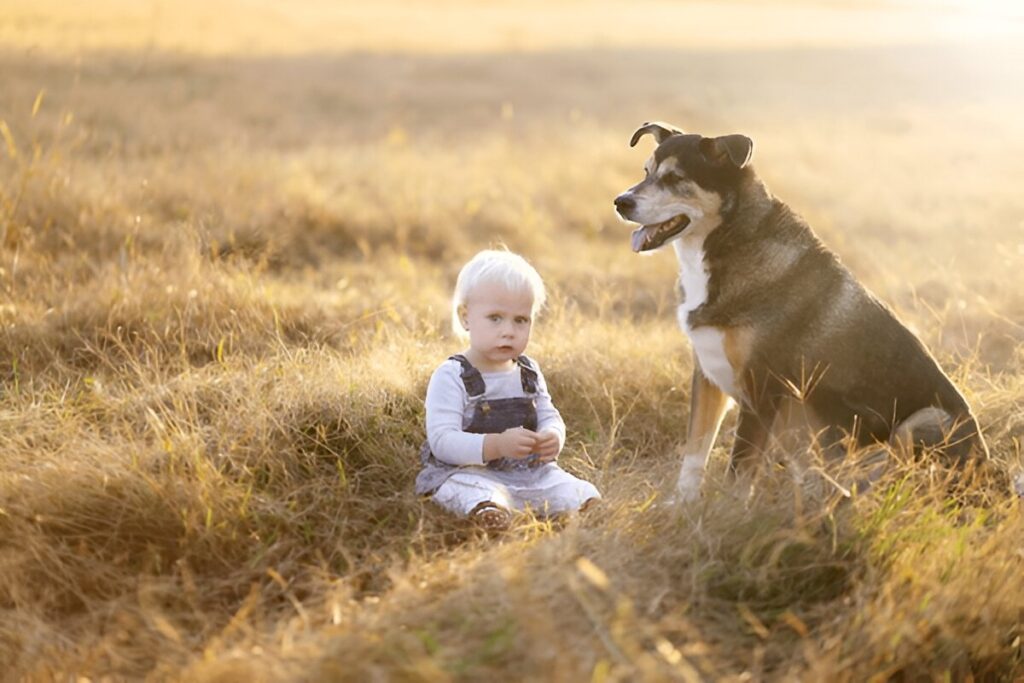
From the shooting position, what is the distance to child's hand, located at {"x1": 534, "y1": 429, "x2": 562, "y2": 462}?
423 cm

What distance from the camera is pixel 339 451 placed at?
4.59 m

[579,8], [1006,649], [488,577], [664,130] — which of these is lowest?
[1006,649]

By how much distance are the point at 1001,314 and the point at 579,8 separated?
1307 inches

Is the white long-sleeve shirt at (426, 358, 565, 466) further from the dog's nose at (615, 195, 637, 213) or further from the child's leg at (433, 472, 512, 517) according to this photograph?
the dog's nose at (615, 195, 637, 213)

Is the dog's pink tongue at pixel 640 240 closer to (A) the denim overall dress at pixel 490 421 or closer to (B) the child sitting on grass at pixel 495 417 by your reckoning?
(B) the child sitting on grass at pixel 495 417

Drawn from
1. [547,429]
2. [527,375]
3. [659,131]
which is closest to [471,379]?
[527,375]

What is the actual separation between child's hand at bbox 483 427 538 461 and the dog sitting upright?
0.77 m

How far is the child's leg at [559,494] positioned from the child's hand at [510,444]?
0.68 feet

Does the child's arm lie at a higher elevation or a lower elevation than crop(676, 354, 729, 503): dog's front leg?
higher

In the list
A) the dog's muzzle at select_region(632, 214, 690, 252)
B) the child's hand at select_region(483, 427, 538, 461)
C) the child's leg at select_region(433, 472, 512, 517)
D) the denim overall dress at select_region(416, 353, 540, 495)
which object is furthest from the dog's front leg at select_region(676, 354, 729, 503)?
the child's leg at select_region(433, 472, 512, 517)

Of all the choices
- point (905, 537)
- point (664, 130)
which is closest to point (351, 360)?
point (664, 130)

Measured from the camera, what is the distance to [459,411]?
4336 mm

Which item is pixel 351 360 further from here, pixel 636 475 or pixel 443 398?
pixel 636 475

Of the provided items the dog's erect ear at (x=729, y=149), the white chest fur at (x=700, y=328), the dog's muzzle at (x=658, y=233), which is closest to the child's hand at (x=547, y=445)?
the white chest fur at (x=700, y=328)
